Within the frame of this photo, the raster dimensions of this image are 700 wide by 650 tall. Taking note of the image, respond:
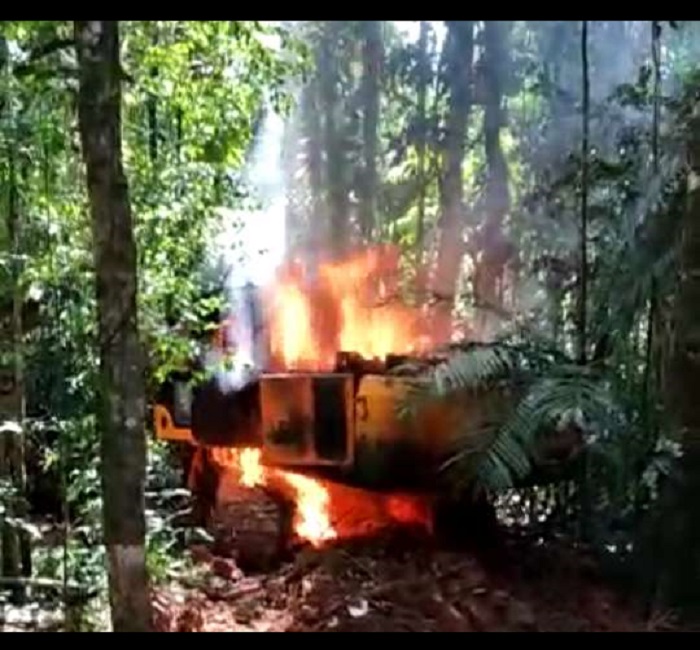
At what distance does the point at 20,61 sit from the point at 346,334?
85.5 inches

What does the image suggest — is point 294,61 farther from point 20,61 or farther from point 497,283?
point 497,283

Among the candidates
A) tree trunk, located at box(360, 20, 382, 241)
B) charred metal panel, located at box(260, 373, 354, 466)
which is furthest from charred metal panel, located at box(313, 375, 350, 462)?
tree trunk, located at box(360, 20, 382, 241)

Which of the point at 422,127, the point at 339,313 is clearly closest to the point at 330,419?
the point at 339,313

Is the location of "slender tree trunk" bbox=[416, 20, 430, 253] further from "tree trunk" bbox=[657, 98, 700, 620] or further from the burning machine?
"tree trunk" bbox=[657, 98, 700, 620]

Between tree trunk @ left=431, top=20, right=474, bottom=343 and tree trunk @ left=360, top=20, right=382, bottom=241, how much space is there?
343 mm

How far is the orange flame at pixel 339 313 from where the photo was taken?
446 centimetres

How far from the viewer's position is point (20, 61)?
2863mm

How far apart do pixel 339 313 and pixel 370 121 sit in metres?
0.95

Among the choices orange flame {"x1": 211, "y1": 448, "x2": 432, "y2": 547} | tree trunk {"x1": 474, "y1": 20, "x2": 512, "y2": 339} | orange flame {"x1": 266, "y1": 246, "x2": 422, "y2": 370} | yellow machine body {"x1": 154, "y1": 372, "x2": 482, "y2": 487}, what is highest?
tree trunk {"x1": 474, "y1": 20, "x2": 512, "y2": 339}

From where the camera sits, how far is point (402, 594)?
10.6 ft

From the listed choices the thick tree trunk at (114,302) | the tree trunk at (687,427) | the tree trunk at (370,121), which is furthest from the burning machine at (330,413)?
the thick tree trunk at (114,302)

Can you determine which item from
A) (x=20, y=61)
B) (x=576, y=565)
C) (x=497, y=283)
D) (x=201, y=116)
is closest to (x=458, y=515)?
(x=576, y=565)

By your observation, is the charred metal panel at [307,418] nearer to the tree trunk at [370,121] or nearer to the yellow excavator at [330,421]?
the yellow excavator at [330,421]

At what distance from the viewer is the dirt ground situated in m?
2.98
